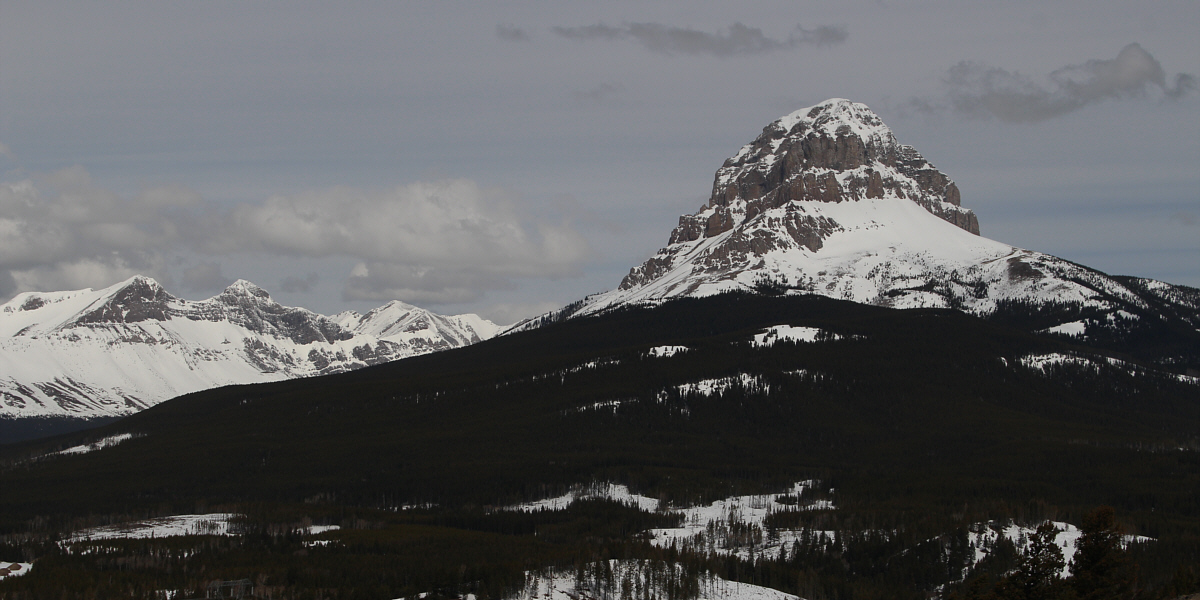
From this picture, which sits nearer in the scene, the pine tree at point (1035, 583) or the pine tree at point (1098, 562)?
the pine tree at point (1035, 583)

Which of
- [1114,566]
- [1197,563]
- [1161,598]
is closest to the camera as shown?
[1161,598]

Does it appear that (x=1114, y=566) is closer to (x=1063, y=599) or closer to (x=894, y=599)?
(x=1063, y=599)

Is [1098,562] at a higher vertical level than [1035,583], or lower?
higher

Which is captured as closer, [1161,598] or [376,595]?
[1161,598]

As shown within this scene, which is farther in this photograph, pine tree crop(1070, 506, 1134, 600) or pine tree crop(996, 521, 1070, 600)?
pine tree crop(1070, 506, 1134, 600)

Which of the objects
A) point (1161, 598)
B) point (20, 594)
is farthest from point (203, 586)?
point (1161, 598)

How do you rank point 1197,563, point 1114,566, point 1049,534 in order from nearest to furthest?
point 1114,566 → point 1049,534 → point 1197,563

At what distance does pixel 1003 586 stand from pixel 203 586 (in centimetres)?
11238

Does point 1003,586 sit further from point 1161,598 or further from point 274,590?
point 274,590

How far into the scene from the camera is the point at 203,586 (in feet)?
655

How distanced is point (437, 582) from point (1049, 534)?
8366 cm

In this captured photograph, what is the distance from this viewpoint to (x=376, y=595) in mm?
193125

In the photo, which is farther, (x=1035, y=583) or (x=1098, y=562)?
(x=1035, y=583)

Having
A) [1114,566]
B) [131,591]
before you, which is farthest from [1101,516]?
[131,591]
